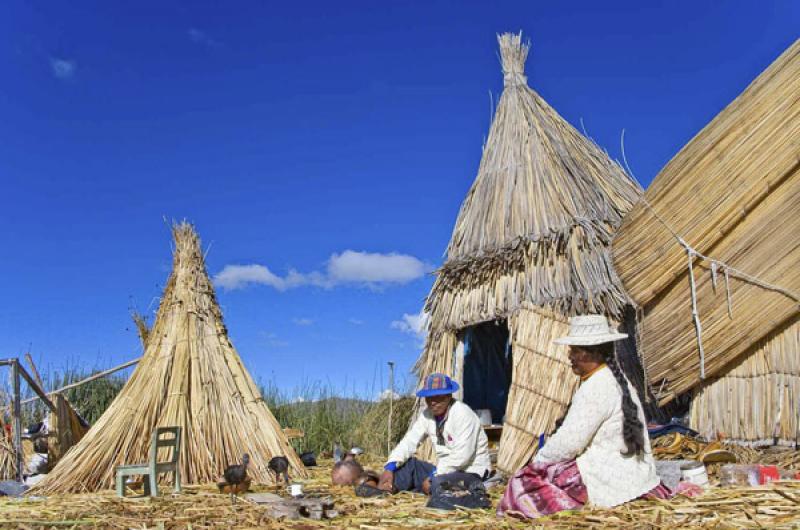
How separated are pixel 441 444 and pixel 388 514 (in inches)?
42.1

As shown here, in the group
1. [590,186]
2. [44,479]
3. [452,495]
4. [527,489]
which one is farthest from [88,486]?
[590,186]

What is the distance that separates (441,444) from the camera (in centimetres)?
616

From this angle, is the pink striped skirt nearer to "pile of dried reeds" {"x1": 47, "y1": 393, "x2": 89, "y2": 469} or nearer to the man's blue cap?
the man's blue cap

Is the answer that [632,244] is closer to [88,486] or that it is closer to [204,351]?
[204,351]

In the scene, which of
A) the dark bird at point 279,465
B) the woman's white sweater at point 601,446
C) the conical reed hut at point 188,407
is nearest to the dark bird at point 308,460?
the conical reed hut at point 188,407

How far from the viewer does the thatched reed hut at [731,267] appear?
7207 millimetres

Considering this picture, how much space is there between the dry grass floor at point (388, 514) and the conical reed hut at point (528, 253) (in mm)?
1858

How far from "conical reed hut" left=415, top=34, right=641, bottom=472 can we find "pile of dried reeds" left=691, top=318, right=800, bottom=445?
1.20 m

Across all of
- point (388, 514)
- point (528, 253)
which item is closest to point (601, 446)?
point (388, 514)

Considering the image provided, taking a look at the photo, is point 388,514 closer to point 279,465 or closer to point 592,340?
point 592,340

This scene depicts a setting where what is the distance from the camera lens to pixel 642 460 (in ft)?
15.0

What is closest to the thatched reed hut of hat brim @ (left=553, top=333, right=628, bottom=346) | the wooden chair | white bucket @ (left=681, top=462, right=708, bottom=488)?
white bucket @ (left=681, top=462, right=708, bottom=488)

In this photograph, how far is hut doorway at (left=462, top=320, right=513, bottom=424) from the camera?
1096 centimetres

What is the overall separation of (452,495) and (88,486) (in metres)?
3.99
